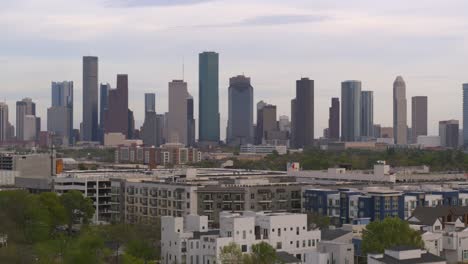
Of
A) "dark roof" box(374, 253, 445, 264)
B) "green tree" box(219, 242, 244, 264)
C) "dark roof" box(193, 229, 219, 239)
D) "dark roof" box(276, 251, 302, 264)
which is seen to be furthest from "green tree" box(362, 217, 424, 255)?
"dark roof" box(193, 229, 219, 239)

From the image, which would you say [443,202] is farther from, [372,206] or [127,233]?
[127,233]

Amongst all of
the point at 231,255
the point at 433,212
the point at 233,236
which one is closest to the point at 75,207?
the point at 233,236

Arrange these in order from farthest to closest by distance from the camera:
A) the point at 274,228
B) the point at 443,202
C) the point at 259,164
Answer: the point at 259,164 → the point at 443,202 → the point at 274,228

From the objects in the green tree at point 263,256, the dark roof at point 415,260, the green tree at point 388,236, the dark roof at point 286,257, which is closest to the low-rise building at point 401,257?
the dark roof at point 415,260

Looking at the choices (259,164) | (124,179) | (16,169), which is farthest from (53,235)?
(259,164)

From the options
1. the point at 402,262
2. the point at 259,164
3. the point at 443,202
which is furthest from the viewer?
the point at 259,164

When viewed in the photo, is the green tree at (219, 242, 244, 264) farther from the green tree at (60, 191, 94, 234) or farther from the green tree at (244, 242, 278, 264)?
the green tree at (60, 191, 94, 234)

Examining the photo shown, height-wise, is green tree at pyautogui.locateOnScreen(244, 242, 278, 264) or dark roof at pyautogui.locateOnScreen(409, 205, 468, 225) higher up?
dark roof at pyautogui.locateOnScreen(409, 205, 468, 225)

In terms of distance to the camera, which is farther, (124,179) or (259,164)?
(259,164)
